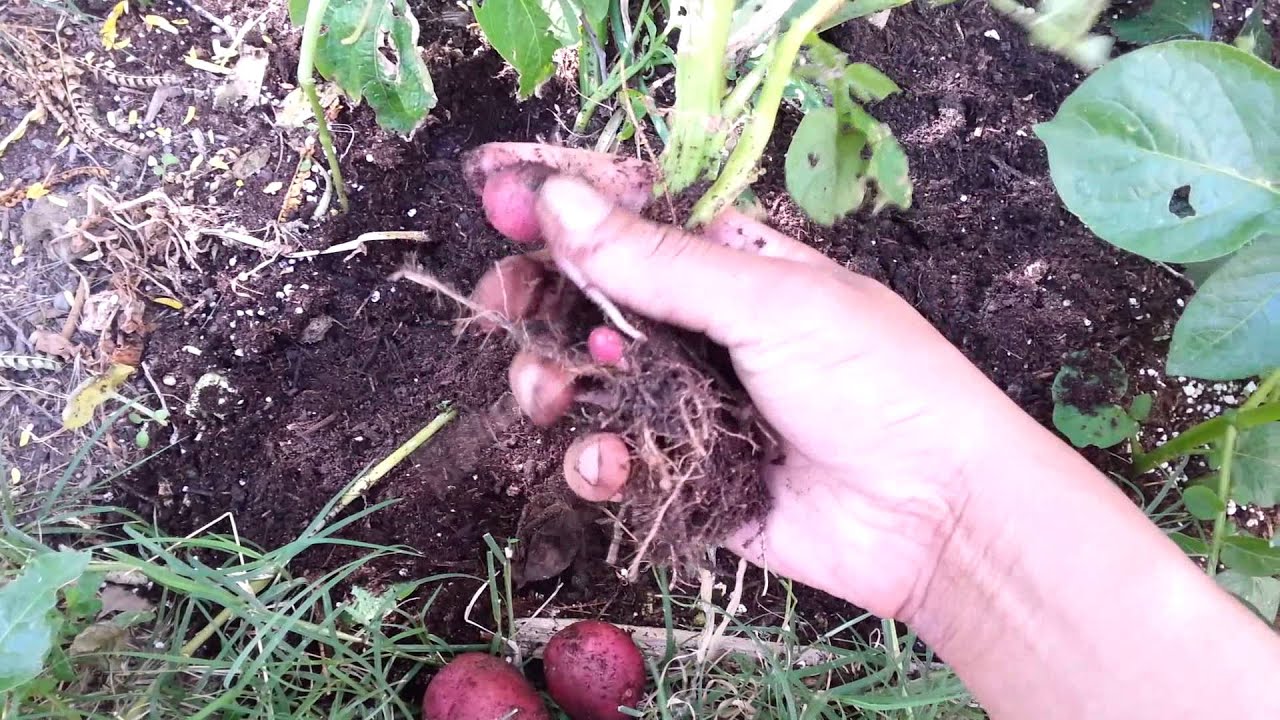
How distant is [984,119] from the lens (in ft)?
5.12

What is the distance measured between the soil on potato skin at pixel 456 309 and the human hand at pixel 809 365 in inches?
10.4

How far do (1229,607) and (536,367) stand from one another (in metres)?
0.85

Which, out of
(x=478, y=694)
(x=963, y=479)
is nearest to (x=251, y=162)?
(x=478, y=694)

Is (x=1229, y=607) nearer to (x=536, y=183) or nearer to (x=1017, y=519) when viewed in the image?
(x=1017, y=519)

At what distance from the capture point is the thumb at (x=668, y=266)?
1.00 m

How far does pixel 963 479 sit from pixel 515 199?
0.66 meters

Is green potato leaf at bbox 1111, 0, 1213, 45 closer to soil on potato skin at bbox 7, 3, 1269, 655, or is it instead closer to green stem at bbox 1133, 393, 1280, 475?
soil on potato skin at bbox 7, 3, 1269, 655

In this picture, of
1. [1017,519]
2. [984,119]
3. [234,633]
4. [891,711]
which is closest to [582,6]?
[984,119]

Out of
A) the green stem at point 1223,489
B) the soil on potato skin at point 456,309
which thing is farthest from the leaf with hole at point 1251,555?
the soil on potato skin at point 456,309

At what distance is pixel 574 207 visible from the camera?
1009 mm

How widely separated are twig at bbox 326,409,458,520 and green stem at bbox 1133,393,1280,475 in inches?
44.1

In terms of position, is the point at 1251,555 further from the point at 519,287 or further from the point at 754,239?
the point at 519,287

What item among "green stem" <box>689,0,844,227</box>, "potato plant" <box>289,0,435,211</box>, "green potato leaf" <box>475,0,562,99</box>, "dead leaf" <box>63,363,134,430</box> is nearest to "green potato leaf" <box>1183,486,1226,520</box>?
"green stem" <box>689,0,844,227</box>

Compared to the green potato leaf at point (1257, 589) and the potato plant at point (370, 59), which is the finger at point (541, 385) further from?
the green potato leaf at point (1257, 589)
